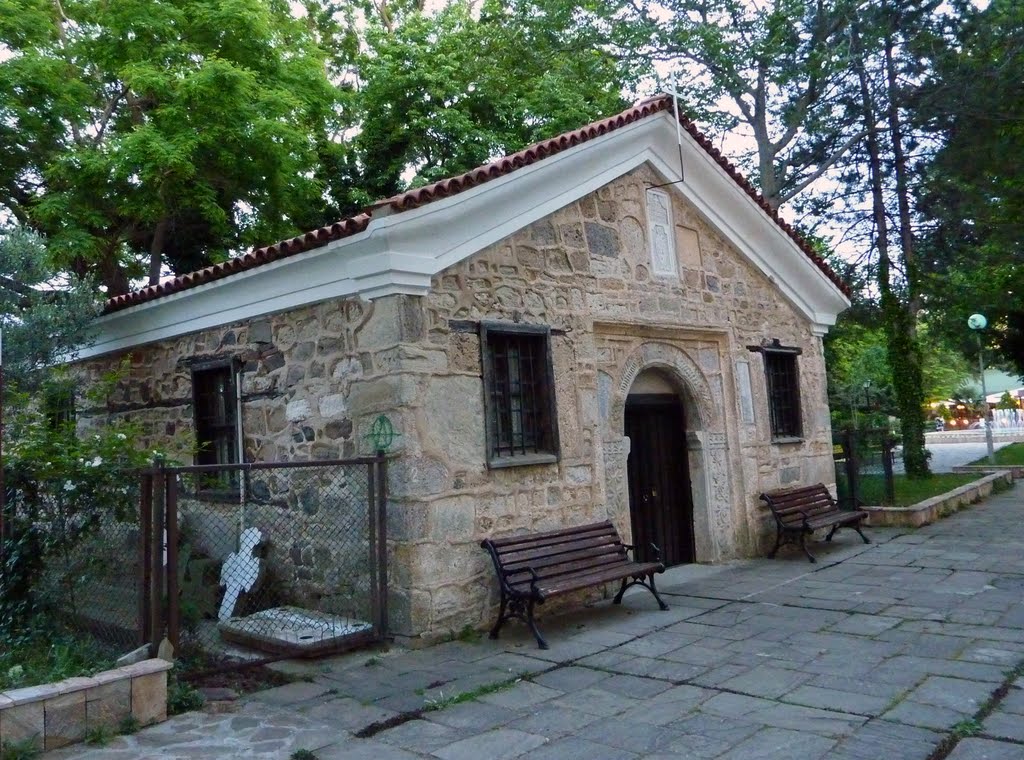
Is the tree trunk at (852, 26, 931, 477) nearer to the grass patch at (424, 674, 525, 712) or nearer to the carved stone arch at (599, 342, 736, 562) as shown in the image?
the carved stone arch at (599, 342, 736, 562)

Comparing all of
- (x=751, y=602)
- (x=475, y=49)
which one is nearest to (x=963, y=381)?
(x=475, y=49)

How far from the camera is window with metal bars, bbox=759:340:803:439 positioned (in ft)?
32.1

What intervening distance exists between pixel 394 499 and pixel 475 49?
44.4 feet

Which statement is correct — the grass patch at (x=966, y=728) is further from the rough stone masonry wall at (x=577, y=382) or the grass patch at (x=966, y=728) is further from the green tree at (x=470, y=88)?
the green tree at (x=470, y=88)

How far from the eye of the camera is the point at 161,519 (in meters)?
4.81

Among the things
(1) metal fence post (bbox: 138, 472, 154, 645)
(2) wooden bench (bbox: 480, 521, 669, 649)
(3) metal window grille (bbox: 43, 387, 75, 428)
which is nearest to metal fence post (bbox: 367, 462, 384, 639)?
(2) wooden bench (bbox: 480, 521, 669, 649)

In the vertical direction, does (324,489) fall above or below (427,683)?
above

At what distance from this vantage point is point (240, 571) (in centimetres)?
669

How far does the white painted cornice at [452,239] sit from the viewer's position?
5820 millimetres

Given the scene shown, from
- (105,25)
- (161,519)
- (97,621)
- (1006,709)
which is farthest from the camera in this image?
(105,25)

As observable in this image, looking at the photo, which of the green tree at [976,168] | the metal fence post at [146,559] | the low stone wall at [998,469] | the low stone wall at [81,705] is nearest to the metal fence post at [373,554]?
the metal fence post at [146,559]

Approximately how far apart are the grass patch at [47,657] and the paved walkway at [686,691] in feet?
1.63

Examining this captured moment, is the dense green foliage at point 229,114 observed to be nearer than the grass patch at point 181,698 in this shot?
No

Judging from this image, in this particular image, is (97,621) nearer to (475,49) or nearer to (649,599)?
(649,599)
